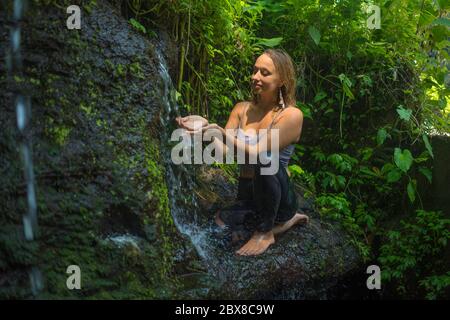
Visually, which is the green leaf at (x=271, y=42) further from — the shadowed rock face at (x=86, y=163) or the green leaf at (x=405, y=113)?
the shadowed rock face at (x=86, y=163)

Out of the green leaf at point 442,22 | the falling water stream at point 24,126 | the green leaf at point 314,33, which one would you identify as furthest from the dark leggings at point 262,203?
the green leaf at point 442,22

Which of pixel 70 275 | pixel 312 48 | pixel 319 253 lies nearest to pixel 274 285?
pixel 319 253

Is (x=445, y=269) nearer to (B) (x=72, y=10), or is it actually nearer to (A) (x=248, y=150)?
(A) (x=248, y=150)

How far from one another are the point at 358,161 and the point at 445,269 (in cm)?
128

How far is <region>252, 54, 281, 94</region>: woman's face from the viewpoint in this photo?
3.49 meters

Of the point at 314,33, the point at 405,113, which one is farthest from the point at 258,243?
the point at 314,33

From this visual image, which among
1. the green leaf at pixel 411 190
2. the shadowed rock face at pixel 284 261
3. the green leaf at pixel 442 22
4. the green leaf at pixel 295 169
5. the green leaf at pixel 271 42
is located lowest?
the shadowed rock face at pixel 284 261

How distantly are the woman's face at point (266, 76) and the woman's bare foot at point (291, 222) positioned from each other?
994 millimetres

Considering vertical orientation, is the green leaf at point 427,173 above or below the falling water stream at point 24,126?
below

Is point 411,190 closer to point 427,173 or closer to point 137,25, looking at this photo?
point 427,173

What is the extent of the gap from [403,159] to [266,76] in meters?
1.66

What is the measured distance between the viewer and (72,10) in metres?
3.35

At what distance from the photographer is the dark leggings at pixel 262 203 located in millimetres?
3502

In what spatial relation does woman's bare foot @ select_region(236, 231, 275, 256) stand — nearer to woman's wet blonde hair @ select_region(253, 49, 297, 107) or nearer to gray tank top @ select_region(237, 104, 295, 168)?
gray tank top @ select_region(237, 104, 295, 168)
